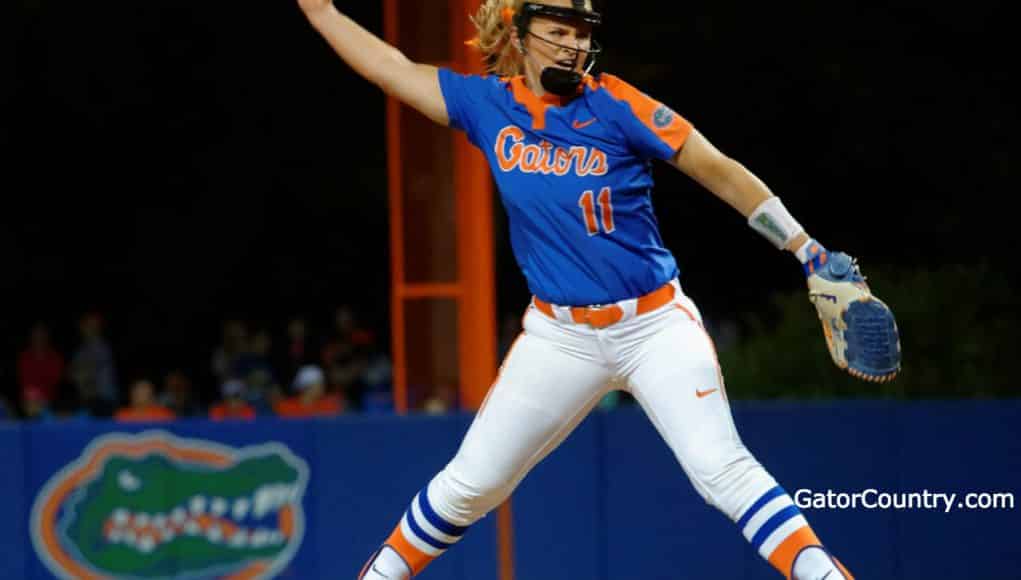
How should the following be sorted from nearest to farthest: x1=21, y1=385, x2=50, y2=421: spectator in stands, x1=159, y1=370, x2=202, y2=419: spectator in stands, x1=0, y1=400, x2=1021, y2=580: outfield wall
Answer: x1=0, y1=400, x2=1021, y2=580: outfield wall
x1=21, y1=385, x2=50, y2=421: spectator in stands
x1=159, y1=370, x2=202, y2=419: spectator in stands

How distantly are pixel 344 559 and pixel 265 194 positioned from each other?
10664 mm

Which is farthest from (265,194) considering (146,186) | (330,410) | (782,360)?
(782,360)

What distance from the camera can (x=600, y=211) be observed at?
5.84 metres

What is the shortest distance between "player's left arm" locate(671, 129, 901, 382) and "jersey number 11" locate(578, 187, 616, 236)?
0.25 meters

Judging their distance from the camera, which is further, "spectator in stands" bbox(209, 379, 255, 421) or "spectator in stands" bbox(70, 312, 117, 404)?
"spectator in stands" bbox(70, 312, 117, 404)

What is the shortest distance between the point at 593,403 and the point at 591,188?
0.75 meters

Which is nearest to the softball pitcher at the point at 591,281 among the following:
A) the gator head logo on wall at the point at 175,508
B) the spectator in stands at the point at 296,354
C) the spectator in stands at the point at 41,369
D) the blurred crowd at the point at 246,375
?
the gator head logo on wall at the point at 175,508

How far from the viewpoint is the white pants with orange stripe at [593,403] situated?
569 cm

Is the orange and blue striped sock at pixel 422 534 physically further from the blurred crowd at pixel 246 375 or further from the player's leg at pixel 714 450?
the blurred crowd at pixel 246 375

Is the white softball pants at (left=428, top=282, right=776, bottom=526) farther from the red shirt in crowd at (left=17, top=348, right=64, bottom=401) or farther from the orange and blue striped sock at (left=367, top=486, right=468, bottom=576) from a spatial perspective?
the red shirt in crowd at (left=17, top=348, right=64, bottom=401)

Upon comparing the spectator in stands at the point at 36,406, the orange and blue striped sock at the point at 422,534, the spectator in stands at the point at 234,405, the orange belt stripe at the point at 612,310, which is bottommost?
the spectator in stands at the point at 36,406

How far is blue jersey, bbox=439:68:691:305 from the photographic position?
19.2 feet

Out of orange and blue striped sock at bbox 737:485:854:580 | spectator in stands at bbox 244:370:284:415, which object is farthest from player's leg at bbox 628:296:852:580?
spectator in stands at bbox 244:370:284:415

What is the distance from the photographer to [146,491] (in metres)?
9.62
